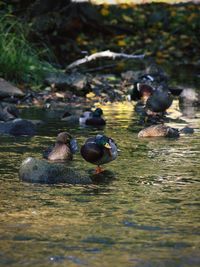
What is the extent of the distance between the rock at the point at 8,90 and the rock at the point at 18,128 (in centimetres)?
406

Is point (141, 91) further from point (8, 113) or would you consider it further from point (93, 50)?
point (93, 50)

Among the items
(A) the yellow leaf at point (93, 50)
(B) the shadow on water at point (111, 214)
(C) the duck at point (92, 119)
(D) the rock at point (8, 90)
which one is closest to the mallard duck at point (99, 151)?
(B) the shadow on water at point (111, 214)

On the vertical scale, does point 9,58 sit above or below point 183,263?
above

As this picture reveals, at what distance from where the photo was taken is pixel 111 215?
290 inches

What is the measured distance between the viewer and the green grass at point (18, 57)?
17.7 m

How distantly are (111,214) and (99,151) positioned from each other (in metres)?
1.91

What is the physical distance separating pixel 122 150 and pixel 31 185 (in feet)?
8.59

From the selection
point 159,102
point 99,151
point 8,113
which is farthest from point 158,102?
point 99,151

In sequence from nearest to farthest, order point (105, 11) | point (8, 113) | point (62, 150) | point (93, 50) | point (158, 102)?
point (62, 150) < point (8, 113) < point (158, 102) < point (93, 50) < point (105, 11)

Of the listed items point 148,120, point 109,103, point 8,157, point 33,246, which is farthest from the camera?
point 109,103

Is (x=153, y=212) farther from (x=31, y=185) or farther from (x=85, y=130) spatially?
(x=85, y=130)

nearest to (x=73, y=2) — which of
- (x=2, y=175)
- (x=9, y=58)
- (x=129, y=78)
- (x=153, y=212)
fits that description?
(x=129, y=78)

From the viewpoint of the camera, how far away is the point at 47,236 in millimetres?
6691

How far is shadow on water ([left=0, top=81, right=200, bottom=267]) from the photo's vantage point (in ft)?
20.3
